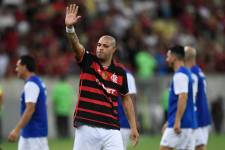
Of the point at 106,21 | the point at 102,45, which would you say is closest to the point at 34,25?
the point at 106,21

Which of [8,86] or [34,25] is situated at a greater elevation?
[34,25]

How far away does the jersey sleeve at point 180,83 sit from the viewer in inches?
619

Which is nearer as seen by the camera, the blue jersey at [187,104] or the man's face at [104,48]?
the man's face at [104,48]

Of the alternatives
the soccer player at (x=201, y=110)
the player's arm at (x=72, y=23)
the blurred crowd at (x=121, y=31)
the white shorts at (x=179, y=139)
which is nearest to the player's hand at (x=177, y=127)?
the white shorts at (x=179, y=139)

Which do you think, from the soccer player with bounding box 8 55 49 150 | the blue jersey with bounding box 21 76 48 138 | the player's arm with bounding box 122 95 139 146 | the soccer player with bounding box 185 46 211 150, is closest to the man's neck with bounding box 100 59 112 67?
the player's arm with bounding box 122 95 139 146

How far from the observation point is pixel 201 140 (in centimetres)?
1744

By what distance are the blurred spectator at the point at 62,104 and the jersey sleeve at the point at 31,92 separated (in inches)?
512

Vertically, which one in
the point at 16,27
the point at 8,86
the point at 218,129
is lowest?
the point at 218,129

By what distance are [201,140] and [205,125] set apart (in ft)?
1.49

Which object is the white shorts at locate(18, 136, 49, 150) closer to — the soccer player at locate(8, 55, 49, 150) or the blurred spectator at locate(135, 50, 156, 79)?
the soccer player at locate(8, 55, 49, 150)

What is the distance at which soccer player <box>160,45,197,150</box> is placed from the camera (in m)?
15.7

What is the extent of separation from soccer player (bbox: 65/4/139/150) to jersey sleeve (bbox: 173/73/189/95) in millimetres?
2777

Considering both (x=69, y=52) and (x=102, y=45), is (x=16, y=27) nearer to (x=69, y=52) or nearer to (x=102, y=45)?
(x=69, y=52)

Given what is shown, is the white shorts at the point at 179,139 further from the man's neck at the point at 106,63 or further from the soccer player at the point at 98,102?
the man's neck at the point at 106,63
